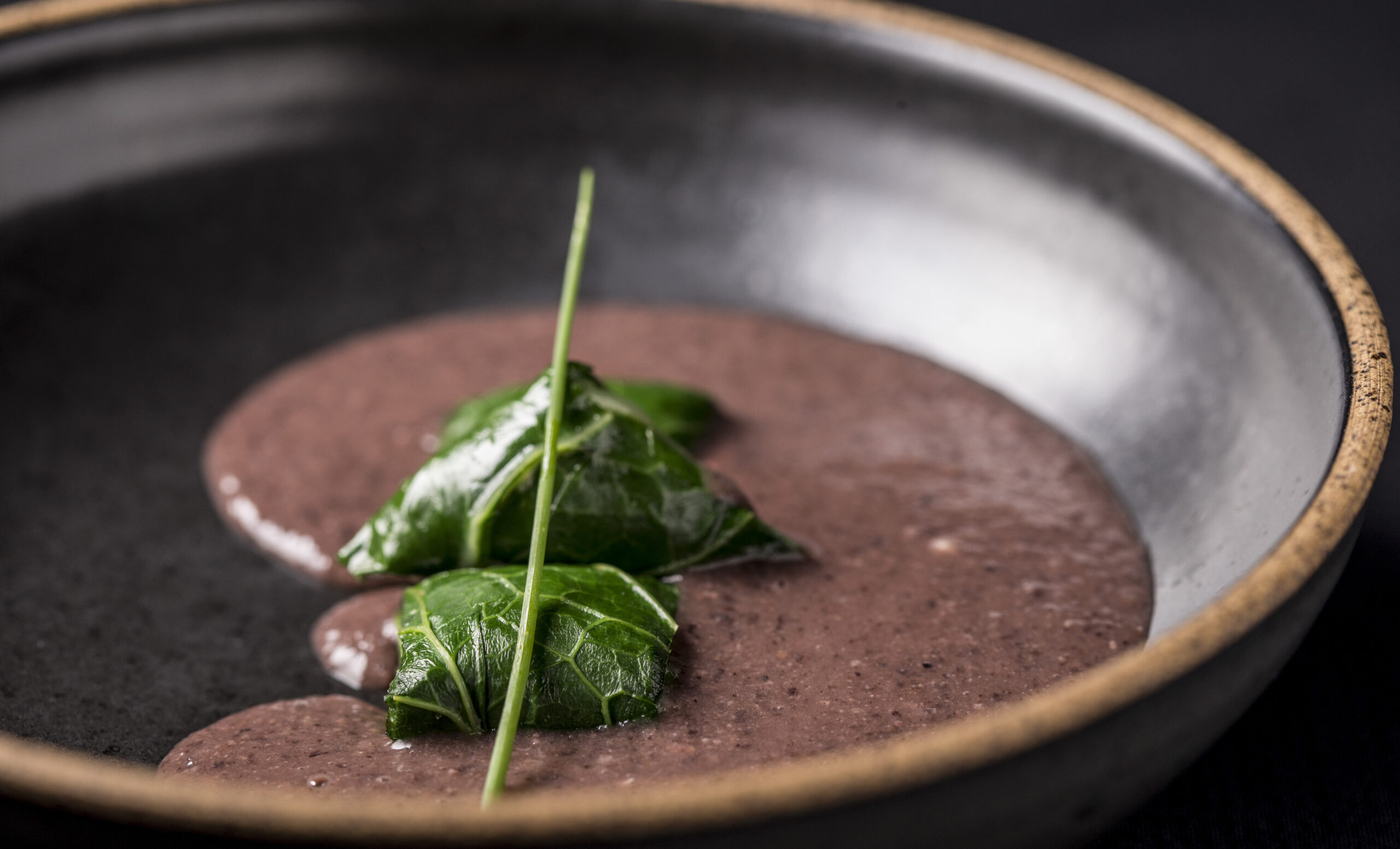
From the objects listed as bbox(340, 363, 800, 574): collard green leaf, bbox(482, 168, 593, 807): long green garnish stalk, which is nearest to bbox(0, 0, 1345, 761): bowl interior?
bbox(340, 363, 800, 574): collard green leaf

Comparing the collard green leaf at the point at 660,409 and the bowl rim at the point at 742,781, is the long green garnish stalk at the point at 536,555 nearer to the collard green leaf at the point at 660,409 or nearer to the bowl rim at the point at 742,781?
the bowl rim at the point at 742,781

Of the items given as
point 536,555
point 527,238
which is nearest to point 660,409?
point 536,555

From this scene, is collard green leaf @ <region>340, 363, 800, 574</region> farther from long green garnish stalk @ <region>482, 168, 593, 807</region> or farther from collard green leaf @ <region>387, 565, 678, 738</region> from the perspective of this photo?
collard green leaf @ <region>387, 565, 678, 738</region>

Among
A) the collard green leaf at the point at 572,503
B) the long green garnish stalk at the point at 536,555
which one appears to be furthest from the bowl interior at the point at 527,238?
the long green garnish stalk at the point at 536,555

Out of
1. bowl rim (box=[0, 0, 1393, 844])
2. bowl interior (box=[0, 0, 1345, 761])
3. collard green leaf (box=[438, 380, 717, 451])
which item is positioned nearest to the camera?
bowl rim (box=[0, 0, 1393, 844])

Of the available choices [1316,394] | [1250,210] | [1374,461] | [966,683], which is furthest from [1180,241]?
[966,683]

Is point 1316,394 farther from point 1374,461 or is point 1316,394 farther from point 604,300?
point 604,300
